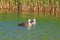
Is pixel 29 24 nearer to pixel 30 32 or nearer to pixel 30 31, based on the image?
pixel 30 31

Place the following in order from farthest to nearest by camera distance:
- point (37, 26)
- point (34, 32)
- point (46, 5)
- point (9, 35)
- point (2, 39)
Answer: point (46, 5) → point (37, 26) → point (34, 32) → point (9, 35) → point (2, 39)

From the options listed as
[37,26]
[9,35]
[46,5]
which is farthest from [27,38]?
[46,5]

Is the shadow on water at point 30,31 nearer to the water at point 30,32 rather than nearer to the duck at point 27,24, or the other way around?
the water at point 30,32

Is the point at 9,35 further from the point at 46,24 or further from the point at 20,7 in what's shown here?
the point at 20,7

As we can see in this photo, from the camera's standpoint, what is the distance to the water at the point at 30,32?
1748 cm

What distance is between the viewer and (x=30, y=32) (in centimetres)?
1920

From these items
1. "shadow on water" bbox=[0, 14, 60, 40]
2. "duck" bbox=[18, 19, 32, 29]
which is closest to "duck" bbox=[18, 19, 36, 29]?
"duck" bbox=[18, 19, 32, 29]

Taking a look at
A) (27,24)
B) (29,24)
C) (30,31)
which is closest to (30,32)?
(30,31)

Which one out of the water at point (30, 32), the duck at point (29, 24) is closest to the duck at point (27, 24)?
the duck at point (29, 24)

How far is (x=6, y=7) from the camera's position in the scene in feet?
102

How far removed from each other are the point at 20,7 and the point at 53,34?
1253 centimetres

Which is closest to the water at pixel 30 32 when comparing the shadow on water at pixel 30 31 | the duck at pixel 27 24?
the shadow on water at pixel 30 31

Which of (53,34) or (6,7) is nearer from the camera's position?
(53,34)

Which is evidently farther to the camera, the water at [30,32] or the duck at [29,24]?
the duck at [29,24]
